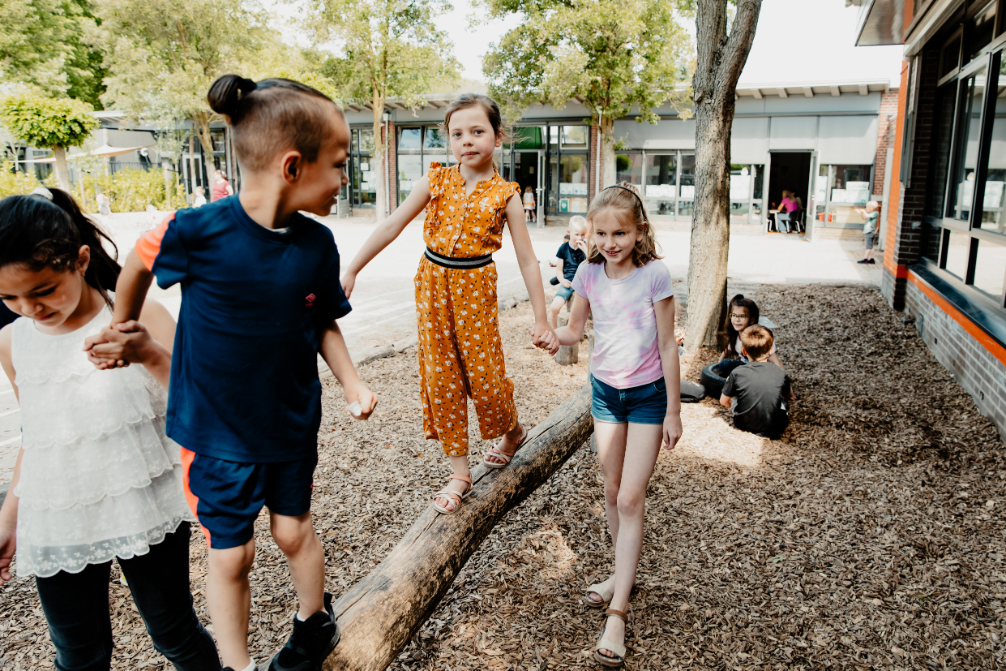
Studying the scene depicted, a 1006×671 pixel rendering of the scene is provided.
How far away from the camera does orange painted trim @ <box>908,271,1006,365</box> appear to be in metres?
4.94

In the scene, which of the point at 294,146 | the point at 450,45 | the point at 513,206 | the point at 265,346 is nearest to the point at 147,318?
the point at 265,346

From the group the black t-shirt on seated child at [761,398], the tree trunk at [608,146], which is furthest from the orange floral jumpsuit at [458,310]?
the tree trunk at [608,146]

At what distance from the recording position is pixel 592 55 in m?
20.9

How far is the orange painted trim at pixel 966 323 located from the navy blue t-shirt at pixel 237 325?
497cm

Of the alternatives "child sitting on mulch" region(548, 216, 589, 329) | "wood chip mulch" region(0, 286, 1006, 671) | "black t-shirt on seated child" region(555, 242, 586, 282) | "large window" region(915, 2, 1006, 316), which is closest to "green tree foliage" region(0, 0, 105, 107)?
"child sitting on mulch" region(548, 216, 589, 329)

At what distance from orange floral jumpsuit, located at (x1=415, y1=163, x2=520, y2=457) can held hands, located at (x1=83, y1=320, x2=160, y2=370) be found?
128cm

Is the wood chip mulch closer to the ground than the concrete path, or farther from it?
closer to the ground

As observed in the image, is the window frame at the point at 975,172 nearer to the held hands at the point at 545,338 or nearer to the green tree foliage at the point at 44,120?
the held hands at the point at 545,338

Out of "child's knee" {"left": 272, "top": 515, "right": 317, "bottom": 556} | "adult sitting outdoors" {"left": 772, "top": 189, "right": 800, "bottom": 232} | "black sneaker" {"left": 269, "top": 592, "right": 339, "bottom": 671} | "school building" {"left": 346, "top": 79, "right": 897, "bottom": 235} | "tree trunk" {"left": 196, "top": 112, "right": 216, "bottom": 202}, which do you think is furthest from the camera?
"tree trunk" {"left": 196, "top": 112, "right": 216, "bottom": 202}

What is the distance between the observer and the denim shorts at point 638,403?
2.75 m

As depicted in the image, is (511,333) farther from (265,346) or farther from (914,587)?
(265,346)

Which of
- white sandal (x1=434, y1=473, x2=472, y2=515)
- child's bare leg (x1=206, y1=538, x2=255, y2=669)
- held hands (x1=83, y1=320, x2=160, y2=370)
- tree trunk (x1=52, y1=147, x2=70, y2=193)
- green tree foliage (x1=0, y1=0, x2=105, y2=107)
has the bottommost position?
white sandal (x1=434, y1=473, x2=472, y2=515)

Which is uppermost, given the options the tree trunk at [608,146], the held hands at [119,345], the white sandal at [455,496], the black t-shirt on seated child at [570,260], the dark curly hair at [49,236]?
the tree trunk at [608,146]

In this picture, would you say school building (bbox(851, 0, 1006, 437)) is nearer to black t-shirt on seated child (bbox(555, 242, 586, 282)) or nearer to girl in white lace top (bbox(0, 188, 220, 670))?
black t-shirt on seated child (bbox(555, 242, 586, 282))
